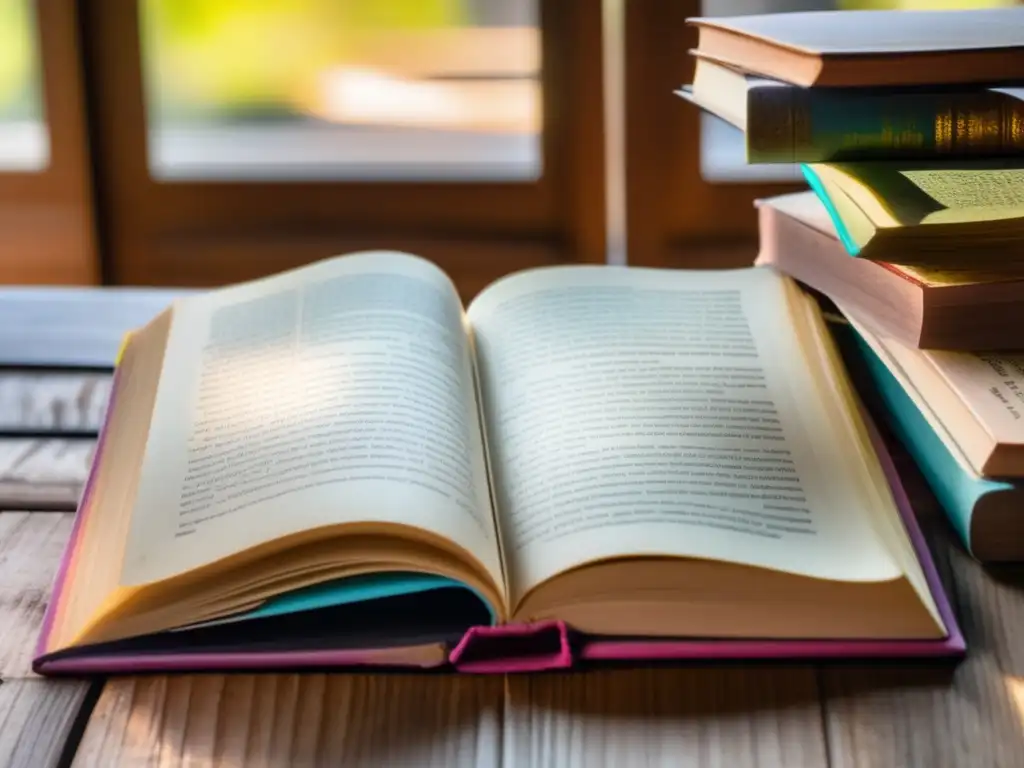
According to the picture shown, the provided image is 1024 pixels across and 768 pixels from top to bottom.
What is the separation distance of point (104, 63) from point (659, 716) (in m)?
1.02

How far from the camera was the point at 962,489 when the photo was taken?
62 centimetres

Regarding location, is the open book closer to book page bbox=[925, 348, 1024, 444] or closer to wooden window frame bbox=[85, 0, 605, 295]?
book page bbox=[925, 348, 1024, 444]

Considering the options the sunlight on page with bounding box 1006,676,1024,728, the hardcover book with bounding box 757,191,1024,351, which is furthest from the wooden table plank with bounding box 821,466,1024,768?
the hardcover book with bounding box 757,191,1024,351

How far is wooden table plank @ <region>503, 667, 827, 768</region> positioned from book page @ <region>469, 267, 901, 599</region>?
5 cm

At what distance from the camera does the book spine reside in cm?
67

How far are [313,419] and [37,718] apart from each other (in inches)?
7.8

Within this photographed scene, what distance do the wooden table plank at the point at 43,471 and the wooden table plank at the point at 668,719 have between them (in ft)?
1.06

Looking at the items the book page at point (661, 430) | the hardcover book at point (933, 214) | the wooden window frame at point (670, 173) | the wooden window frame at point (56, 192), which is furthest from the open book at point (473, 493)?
the wooden window frame at point (56, 192)

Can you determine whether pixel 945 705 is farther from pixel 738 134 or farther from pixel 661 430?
pixel 738 134

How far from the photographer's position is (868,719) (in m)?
0.51

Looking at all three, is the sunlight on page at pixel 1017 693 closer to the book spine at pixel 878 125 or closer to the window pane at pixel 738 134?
the book spine at pixel 878 125

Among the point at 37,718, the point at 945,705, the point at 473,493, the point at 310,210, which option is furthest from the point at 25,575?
the point at 310,210

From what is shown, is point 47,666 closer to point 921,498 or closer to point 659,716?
point 659,716

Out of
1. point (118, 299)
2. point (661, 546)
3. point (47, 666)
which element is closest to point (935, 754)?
point (661, 546)
